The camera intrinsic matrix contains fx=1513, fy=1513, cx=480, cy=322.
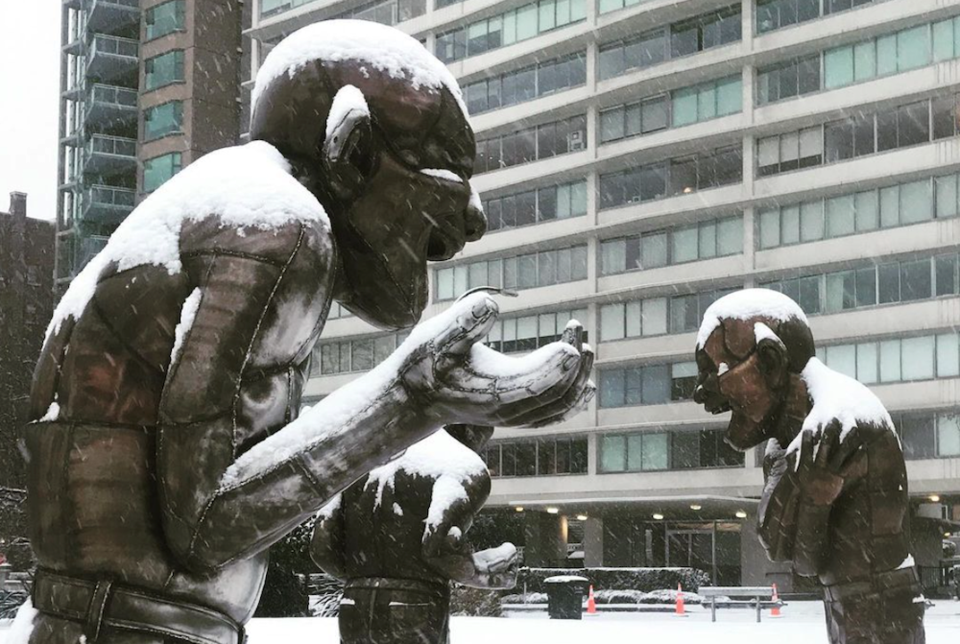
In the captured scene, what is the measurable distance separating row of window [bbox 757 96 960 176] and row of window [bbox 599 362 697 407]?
7.62 metres

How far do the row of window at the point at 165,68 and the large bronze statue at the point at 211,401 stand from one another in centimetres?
6998

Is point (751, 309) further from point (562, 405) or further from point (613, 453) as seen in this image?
point (613, 453)

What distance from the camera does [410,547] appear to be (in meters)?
6.64

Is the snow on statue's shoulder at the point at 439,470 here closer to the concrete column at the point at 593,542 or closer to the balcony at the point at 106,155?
the concrete column at the point at 593,542

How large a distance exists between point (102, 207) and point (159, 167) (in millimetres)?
3848

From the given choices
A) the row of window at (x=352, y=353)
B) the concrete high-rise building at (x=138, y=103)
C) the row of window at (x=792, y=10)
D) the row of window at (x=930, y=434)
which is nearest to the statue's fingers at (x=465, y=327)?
the row of window at (x=930, y=434)

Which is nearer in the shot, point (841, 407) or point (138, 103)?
point (841, 407)

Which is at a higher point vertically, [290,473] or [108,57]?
[108,57]

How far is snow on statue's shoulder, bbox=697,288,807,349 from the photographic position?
6.74 metres

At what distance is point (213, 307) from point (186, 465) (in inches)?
10.7

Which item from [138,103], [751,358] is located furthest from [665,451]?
[751,358]

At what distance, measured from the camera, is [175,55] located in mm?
70562

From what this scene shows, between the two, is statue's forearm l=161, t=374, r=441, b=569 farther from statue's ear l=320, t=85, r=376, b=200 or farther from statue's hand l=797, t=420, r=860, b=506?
statue's hand l=797, t=420, r=860, b=506

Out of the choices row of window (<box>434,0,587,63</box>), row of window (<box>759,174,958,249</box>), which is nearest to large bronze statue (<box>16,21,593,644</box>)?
row of window (<box>759,174,958,249</box>)
